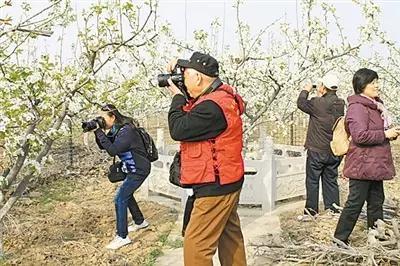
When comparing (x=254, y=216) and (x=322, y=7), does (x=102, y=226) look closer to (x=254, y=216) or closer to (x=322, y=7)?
(x=254, y=216)

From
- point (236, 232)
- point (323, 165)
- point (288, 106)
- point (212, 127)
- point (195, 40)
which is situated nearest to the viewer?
point (212, 127)

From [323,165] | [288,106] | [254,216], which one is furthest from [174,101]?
[288,106]

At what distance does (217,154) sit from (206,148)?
8cm

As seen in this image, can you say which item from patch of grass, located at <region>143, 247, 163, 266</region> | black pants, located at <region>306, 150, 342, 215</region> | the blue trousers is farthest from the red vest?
black pants, located at <region>306, 150, 342, 215</region>

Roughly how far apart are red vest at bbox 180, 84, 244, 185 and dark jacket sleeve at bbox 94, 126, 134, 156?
6.23 feet

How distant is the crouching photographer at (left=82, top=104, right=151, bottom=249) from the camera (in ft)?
18.5

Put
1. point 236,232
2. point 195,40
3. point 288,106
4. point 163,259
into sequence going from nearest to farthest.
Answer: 1. point 236,232
2. point 163,259
3. point 195,40
4. point 288,106

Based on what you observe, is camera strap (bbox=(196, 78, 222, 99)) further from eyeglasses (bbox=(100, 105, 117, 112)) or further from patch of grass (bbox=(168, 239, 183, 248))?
patch of grass (bbox=(168, 239, 183, 248))

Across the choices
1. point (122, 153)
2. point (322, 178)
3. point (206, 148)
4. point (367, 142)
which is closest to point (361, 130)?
point (367, 142)

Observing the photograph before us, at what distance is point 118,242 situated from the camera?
576 centimetres

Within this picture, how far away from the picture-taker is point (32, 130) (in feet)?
14.5

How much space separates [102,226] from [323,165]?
2.63 m

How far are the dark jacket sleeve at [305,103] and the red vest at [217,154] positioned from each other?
272 centimetres

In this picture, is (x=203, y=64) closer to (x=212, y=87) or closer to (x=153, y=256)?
(x=212, y=87)
